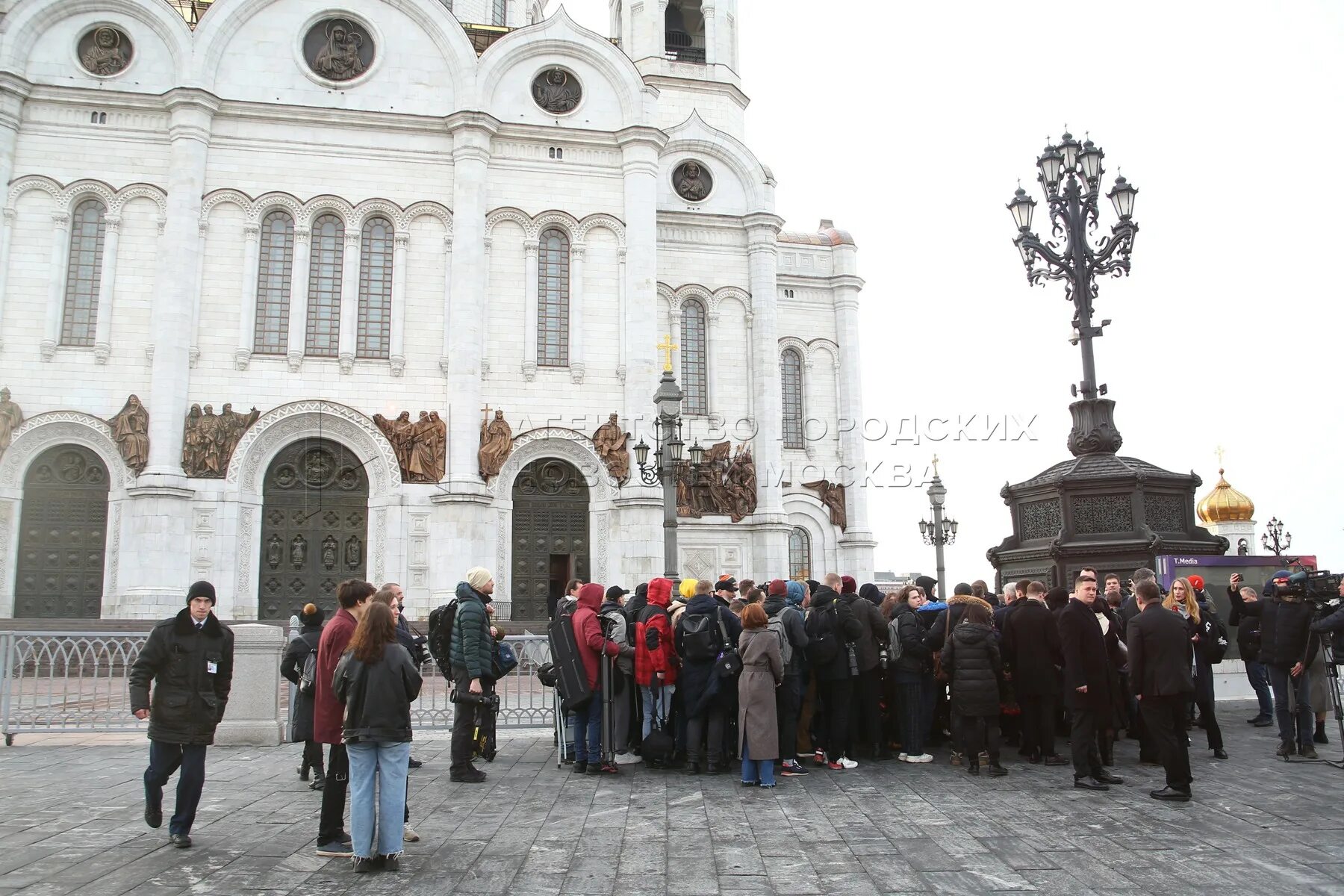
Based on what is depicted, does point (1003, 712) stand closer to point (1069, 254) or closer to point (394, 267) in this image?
point (1069, 254)

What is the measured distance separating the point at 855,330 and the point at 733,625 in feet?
79.6

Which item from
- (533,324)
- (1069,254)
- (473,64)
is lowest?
(1069,254)

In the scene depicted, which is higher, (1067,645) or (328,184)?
(328,184)

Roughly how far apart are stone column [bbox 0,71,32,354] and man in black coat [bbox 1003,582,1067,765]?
2486 centimetres

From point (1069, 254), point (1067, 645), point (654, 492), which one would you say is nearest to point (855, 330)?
point (654, 492)

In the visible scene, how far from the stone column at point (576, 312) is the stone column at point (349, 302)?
222 inches

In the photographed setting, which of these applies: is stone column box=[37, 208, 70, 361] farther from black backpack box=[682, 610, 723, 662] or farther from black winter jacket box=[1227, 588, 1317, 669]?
black winter jacket box=[1227, 588, 1317, 669]

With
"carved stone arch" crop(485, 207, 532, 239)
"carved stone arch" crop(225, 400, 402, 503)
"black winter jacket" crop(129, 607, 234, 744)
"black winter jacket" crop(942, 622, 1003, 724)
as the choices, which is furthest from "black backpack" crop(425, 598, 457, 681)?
"carved stone arch" crop(485, 207, 532, 239)

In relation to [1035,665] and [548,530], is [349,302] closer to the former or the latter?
[548,530]

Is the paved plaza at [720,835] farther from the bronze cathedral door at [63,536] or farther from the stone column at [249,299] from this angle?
the stone column at [249,299]

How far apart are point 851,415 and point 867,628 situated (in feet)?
74.3

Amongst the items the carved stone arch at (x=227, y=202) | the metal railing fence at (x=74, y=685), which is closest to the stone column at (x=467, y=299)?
the carved stone arch at (x=227, y=202)

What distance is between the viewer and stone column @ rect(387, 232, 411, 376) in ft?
84.9

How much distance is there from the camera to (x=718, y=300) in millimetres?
30344
